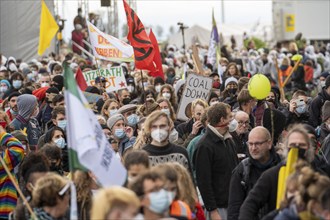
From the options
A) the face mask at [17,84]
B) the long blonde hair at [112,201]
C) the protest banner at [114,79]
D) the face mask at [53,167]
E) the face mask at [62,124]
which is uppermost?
the long blonde hair at [112,201]

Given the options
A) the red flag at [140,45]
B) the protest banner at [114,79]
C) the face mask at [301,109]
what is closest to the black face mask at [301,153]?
the face mask at [301,109]

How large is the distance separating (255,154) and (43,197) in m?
2.25

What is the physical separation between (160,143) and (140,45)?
5811 mm

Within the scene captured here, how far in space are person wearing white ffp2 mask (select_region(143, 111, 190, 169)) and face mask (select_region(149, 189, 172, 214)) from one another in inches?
102

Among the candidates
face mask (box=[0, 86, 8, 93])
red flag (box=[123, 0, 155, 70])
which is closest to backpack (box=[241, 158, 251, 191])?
red flag (box=[123, 0, 155, 70])

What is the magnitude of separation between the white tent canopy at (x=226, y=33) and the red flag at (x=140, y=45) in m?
35.8

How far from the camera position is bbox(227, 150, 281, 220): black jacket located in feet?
32.7

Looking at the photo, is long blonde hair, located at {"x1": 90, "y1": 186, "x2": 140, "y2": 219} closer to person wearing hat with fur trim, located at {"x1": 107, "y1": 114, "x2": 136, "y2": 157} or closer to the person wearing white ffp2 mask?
A: the person wearing white ffp2 mask

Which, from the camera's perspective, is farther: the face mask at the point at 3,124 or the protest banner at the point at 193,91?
the protest banner at the point at 193,91

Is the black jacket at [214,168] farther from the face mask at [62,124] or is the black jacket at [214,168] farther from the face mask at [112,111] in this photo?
the face mask at [112,111]

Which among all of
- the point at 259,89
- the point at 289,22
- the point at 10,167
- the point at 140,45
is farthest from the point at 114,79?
the point at 289,22

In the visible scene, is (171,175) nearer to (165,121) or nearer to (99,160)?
(99,160)

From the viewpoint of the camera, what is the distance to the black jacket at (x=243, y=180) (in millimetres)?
9953

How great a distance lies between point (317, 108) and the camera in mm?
15492
